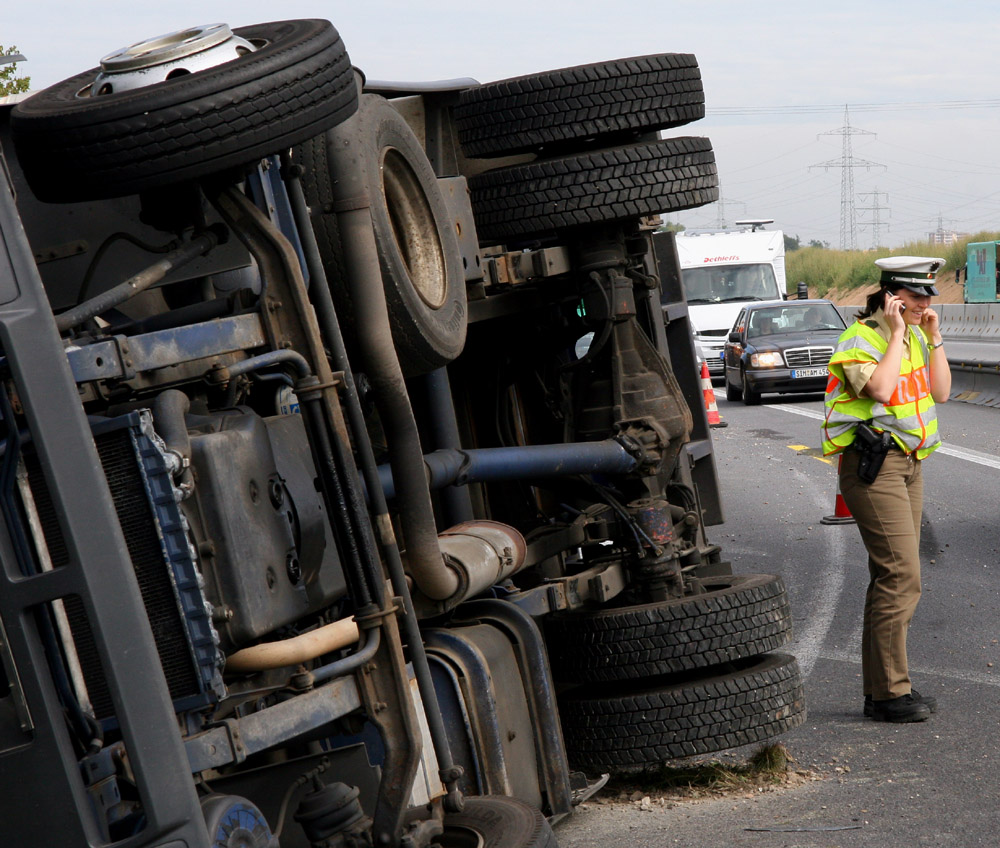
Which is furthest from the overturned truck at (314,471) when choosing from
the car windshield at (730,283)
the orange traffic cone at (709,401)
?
the car windshield at (730,283)

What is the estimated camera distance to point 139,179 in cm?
291

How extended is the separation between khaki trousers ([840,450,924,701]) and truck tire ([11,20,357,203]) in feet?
12.8

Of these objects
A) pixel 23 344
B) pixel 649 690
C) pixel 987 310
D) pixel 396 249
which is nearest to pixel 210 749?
pixel 23 344

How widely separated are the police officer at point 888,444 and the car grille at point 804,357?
53.3ft

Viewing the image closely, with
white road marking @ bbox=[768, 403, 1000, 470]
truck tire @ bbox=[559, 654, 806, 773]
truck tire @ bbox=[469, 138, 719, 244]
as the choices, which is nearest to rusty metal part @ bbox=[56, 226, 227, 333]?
truck tire @ bbox=[469, 138, 719, 244]

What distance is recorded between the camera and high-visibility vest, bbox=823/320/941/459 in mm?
6340

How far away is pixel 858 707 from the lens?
6.33 metres

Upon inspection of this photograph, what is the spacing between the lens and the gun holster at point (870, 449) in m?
6.28

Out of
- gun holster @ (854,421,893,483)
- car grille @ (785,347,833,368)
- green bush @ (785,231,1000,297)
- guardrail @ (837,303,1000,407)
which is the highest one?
gun holster @ (854,421,893,483)

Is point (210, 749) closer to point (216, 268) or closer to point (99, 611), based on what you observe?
point (99, 611)

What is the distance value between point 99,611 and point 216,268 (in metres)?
1.07

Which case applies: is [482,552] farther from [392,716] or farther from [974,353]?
[974,353]

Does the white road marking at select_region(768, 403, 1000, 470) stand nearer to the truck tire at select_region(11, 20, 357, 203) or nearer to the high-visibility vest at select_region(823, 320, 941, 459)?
A: the high-visibility vest at select_region(823, 320, 941, 459)

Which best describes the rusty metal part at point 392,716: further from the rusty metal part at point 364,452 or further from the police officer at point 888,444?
the police officer at point 888,444
